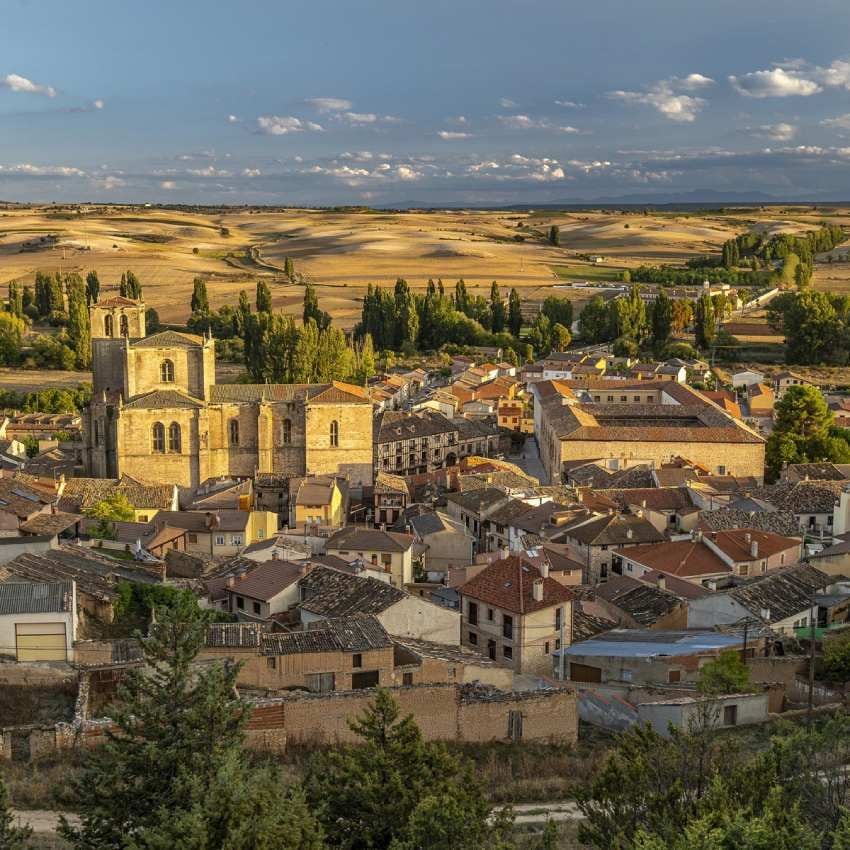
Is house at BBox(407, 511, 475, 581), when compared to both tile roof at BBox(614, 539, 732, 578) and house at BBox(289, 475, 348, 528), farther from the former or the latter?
tile roof at BBox(614, 539, 732, 578)

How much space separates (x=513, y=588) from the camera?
20.9 meters

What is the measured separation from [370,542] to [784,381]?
39.4 metres

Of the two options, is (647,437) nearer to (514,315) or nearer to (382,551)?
(382,551)

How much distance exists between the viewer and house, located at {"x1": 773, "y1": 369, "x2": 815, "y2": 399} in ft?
192

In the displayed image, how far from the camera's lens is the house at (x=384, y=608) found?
19.7 m

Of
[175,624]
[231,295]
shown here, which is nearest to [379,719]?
[175,624]

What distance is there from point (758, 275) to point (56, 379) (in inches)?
2488

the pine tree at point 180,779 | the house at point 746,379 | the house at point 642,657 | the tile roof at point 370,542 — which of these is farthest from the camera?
the house at point 746,379

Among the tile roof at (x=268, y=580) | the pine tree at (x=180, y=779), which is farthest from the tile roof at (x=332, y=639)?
the pine tree at (x=180, y=779)

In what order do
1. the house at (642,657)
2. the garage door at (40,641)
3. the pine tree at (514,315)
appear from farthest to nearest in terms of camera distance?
the pine tree at (514,315) → the house at (642,657) → the garage door at (40,641)

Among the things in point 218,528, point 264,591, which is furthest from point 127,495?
point 264,591

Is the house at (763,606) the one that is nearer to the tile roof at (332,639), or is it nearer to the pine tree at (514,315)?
the tile roof at (332,639)

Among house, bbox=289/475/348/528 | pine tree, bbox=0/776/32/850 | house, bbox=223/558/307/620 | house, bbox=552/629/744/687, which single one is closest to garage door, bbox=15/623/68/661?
house, bbox=223/558/307/620

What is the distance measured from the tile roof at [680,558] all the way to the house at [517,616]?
4584 millimetres
